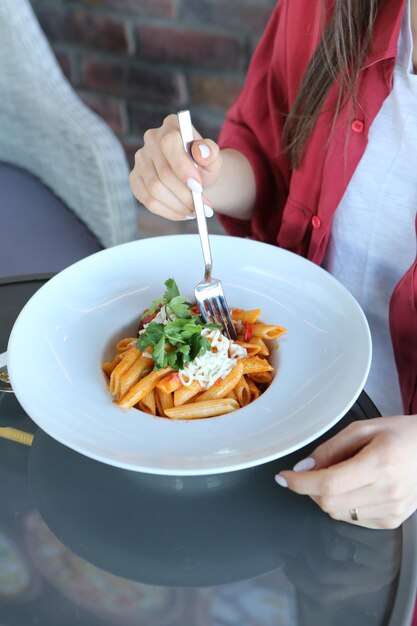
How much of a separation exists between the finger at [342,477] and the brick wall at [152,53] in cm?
131

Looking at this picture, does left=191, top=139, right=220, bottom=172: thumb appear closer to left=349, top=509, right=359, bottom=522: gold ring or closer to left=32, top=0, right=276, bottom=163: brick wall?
left=349, top=509, right=359, bottom=522: gold ring

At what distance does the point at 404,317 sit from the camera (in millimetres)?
917

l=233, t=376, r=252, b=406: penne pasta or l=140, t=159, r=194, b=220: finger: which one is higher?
l=140, t=159, r=194, b=220: finger

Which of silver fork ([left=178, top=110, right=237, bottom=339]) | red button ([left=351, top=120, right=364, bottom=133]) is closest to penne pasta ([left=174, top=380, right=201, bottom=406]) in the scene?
silver fork ([left=178, top=110, right=237, bottom=339])

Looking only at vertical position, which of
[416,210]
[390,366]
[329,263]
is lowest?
[390,366]

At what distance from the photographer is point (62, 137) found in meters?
1.47

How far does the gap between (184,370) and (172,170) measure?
247 mm

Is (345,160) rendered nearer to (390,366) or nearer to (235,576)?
(390,366)

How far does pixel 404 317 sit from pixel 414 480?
30cm

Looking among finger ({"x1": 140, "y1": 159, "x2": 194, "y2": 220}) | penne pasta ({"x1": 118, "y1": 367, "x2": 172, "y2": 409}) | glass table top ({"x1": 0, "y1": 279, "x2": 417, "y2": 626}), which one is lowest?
glass table top ({"x1": 0, "y1": 279, "x2": 417, "y2": 626})

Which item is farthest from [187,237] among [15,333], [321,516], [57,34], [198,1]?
[57,34]

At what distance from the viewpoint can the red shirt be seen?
90cm

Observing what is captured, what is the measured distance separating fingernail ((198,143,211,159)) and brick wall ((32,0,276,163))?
3.20 ft

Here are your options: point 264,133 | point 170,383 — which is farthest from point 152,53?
point 170,383
